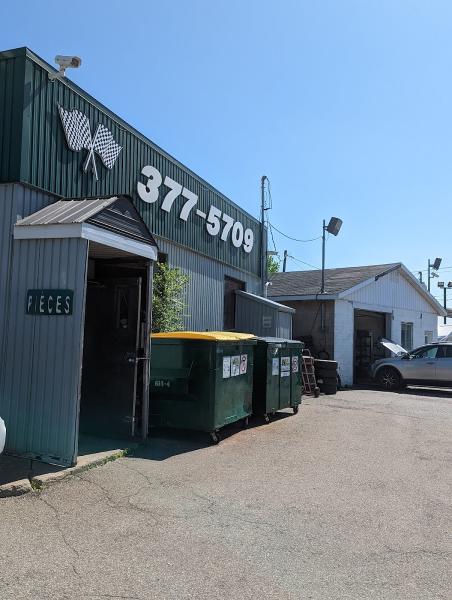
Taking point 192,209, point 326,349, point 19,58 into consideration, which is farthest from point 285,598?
point 326,349

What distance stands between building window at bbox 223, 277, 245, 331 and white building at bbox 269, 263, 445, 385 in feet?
18.2

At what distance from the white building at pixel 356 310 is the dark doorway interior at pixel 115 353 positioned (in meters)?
13.0

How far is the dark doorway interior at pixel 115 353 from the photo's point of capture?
8344 mm

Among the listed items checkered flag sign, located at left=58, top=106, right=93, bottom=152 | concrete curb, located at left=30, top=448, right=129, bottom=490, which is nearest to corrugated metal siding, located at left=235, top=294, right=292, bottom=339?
checkered flag sign, located at left=58, top=106, right=93, bottom=152

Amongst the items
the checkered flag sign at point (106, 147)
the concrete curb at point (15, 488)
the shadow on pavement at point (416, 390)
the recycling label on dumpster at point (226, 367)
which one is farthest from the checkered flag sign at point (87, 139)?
the shadow on pavement at point (416, 390)

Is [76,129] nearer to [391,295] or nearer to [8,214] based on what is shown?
[8,214]

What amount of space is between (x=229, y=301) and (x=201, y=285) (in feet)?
7.00

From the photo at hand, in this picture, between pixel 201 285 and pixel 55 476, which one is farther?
pixel 201 285

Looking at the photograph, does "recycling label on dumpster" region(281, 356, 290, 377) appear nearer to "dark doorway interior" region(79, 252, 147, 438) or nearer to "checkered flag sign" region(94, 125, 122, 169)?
"dark doorway interior" region(79, 252, 147, 438)

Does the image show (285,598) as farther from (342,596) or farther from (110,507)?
(110,507)

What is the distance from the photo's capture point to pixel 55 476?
6172 mm

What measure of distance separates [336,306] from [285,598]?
1740 cm

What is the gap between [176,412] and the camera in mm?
8445

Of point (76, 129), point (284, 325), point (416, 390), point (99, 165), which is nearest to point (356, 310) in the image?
point (416, 390)
